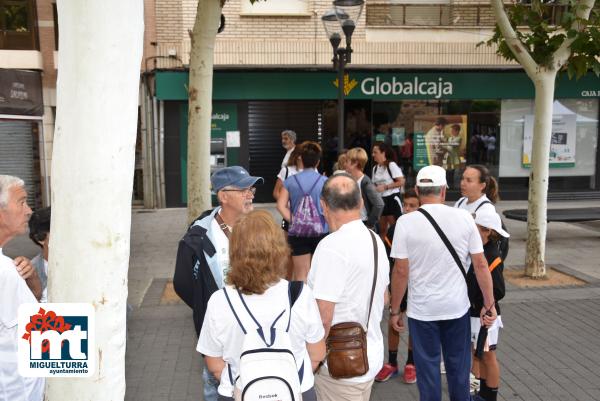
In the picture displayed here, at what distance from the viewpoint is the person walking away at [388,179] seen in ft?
28.9

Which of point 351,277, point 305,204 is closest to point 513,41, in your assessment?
point 305,204

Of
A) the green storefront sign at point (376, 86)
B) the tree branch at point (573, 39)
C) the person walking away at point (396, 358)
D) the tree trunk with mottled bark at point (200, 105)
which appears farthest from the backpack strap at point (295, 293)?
the green storefront sign at point (376, 86)

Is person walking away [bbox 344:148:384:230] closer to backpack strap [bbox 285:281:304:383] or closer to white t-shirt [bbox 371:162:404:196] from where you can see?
white t-shirt [bbox 371:162:404:196]

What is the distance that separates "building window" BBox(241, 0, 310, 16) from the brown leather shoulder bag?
12879 millimetres

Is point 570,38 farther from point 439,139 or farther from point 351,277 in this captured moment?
point 439,139

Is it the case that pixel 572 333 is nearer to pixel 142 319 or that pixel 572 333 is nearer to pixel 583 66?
Result: pixel 583 66

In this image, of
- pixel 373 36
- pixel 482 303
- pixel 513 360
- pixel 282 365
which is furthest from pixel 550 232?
pixel 282 365

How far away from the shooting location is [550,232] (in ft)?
40.3

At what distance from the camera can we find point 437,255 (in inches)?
150

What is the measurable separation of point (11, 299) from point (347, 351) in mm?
1640

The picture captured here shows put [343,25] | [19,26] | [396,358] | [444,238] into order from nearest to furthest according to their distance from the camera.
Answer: [444,238] → [396,358] → [343,25] → [19,26]

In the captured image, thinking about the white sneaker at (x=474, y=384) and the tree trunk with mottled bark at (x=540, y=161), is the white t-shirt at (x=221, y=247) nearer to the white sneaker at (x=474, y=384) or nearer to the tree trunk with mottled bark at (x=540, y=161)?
the white sneaker at (x=474, y=384)

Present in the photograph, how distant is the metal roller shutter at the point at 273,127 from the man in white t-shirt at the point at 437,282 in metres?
11.8

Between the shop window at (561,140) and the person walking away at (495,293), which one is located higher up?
the shop window at (561,140)
